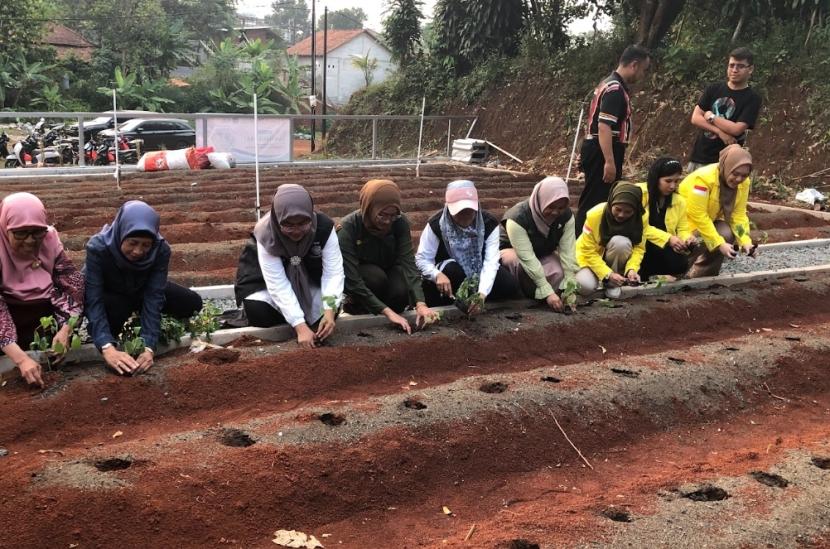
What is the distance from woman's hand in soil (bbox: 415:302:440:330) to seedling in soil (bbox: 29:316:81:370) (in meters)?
1.77

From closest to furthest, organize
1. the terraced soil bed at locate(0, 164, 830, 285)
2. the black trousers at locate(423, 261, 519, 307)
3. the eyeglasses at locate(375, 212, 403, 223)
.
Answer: the eyeglasses at locate(375, 212, 403, 223) < the black trousers at locate(423, 261, 519, 307) < the terraced soil bed at locate(0, 164, 830, 285)

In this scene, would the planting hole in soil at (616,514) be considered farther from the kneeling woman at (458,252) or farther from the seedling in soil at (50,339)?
the seedling in soil at (50,339)

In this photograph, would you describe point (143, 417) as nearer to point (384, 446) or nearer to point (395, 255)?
point (384, 446)

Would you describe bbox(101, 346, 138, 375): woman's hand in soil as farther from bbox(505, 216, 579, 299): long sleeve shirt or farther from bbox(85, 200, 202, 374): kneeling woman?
bbox(505, 216, 579, 299): long sleeve shirt

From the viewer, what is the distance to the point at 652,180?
4980 mm

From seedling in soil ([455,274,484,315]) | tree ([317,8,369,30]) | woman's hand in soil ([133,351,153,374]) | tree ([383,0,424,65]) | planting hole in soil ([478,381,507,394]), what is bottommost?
planting hole in soil ([478,381,507,394])

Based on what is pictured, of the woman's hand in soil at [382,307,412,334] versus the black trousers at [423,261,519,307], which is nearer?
the woman's hand in soil at [382,307,412,334]

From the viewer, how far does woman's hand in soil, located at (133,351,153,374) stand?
3332mm

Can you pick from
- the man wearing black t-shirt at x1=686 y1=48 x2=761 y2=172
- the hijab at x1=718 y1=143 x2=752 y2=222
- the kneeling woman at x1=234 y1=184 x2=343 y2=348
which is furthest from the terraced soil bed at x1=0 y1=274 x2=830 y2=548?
the man wearing black t-shirt at x1=686 y1=48 x2=761 y2=172

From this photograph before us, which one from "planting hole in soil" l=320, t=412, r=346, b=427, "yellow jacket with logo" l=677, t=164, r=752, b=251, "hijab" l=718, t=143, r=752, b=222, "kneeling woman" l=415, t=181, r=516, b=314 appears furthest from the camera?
"yellow jacket with logo" l=677, t=164, r=752, b=251

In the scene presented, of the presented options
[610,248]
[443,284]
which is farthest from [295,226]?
[610,248]

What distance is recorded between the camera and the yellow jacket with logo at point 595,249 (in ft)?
15.7

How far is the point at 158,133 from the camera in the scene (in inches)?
683

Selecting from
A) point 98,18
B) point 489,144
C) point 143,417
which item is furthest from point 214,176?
point 98,18
